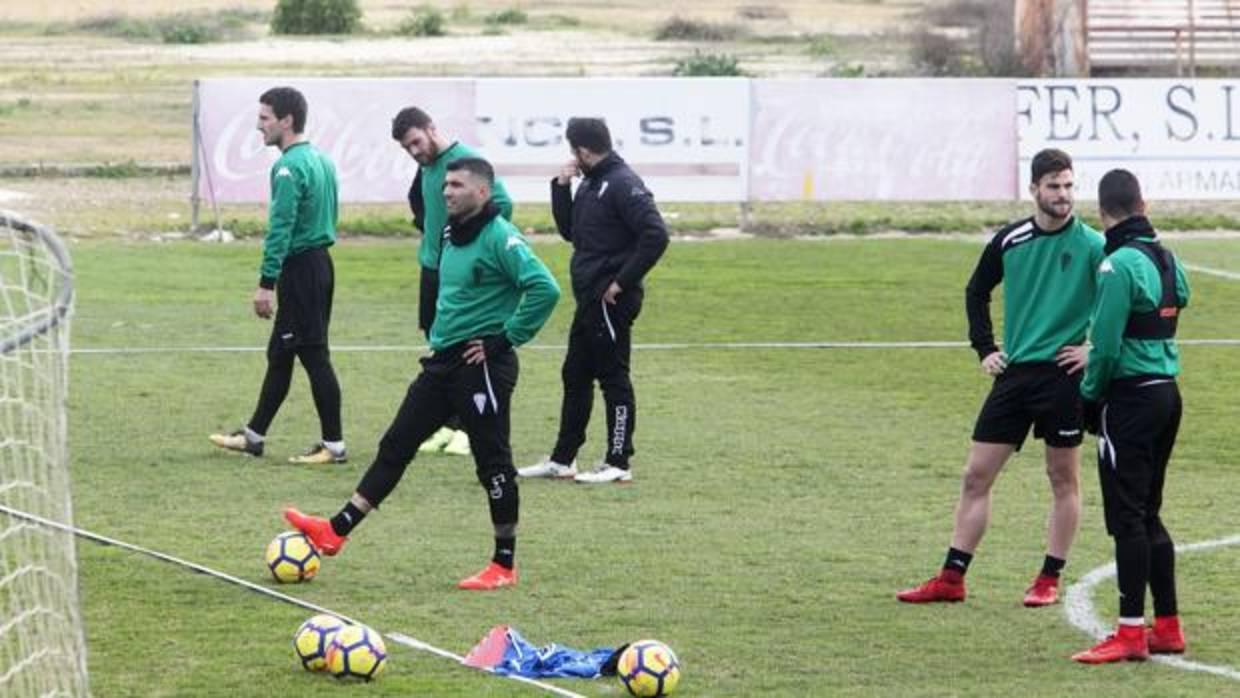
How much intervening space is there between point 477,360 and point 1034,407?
2575mm

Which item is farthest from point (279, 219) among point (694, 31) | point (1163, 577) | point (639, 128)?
point (694, 31)

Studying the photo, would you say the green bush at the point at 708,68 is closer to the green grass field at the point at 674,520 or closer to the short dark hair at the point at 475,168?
the green grass field at the point at 674,520

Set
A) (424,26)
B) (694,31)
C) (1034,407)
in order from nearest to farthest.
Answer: (1034,407), (424,26), (694,31)

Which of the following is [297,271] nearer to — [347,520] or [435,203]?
[435,203]

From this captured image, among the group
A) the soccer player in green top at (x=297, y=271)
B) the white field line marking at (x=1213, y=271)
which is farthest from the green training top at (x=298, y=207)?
the white field line marking at (x=1213, y=271)

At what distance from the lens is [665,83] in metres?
28.9

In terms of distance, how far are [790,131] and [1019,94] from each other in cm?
287

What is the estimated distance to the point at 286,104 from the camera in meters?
14.4

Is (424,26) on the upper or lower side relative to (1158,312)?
upper

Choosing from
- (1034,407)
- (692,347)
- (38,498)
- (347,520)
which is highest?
(1034,407)

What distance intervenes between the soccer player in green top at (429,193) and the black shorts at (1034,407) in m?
3.53

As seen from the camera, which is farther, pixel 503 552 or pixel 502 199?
pixel 502 199

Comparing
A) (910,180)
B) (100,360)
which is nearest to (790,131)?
(910,180)

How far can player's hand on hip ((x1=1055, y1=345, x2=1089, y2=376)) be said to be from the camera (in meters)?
10.7
